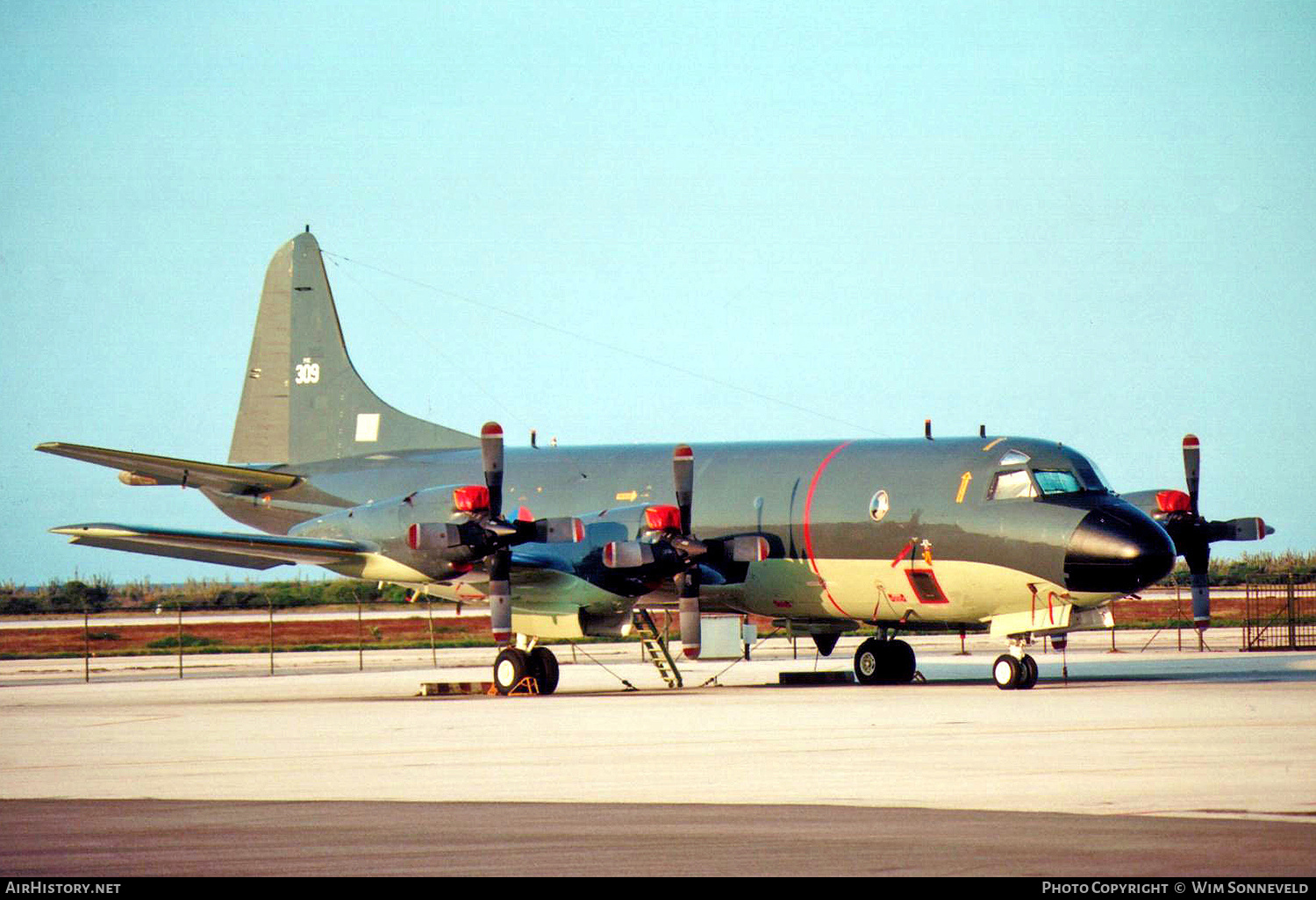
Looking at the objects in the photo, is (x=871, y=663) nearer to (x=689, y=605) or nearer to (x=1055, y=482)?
(x=689, y=605)

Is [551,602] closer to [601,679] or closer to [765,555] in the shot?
[765,555]

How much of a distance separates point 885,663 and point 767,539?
3370mm

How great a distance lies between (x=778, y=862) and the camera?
32.9ft

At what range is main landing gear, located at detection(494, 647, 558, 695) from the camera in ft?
93.6

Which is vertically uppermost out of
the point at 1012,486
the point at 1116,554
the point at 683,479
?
the point at 683,479

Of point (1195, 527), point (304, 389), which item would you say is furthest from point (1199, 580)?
point (304, 389)

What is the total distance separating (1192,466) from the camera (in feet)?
93.4

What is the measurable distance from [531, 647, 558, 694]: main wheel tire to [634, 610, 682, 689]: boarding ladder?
169 centimetres

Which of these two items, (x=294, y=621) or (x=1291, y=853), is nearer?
Answer: (x=1291, y=853)
